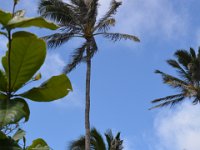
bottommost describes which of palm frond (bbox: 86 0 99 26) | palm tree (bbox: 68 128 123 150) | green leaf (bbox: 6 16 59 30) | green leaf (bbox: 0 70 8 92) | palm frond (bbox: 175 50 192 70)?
green leaf (bbox: 0 70 8 92)

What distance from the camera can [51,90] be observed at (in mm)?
2219

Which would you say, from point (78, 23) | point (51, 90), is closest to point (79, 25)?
point (78, 23)

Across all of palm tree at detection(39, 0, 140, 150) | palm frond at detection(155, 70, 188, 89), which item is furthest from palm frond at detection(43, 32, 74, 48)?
palm frond at detection(155, 70, 188, 89)

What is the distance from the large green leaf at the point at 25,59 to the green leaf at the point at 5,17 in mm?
239

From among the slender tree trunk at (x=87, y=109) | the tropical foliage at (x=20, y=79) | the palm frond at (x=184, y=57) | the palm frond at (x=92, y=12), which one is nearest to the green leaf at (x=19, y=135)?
the tropical foliage at (x=20, y=79)

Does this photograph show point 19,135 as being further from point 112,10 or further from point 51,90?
point 112,10

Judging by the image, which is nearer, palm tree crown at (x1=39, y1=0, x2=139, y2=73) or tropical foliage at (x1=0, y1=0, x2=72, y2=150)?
tropical foliage at (x1=0, y1=0, x2=72, y2=150)

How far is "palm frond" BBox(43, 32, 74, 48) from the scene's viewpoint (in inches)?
832

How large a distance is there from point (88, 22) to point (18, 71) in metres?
19.4

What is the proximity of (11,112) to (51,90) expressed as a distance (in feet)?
1.06

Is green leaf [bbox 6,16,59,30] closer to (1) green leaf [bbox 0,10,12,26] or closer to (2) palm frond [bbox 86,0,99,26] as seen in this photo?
(1) green leaf [bbox 0,10,12,26]

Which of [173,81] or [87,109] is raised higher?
[173,81]

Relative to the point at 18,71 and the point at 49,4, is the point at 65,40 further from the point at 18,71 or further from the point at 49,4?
the point at 18,71

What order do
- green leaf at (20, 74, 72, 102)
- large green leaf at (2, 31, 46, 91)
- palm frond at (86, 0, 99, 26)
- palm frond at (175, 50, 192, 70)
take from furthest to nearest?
palm frond at (175, 50, 192, 70) < palm frond at (86, 0, 99, 26) < green leaf at (20, 74, 72, 102) < large green leaf at (2, 31, 46, 91)
